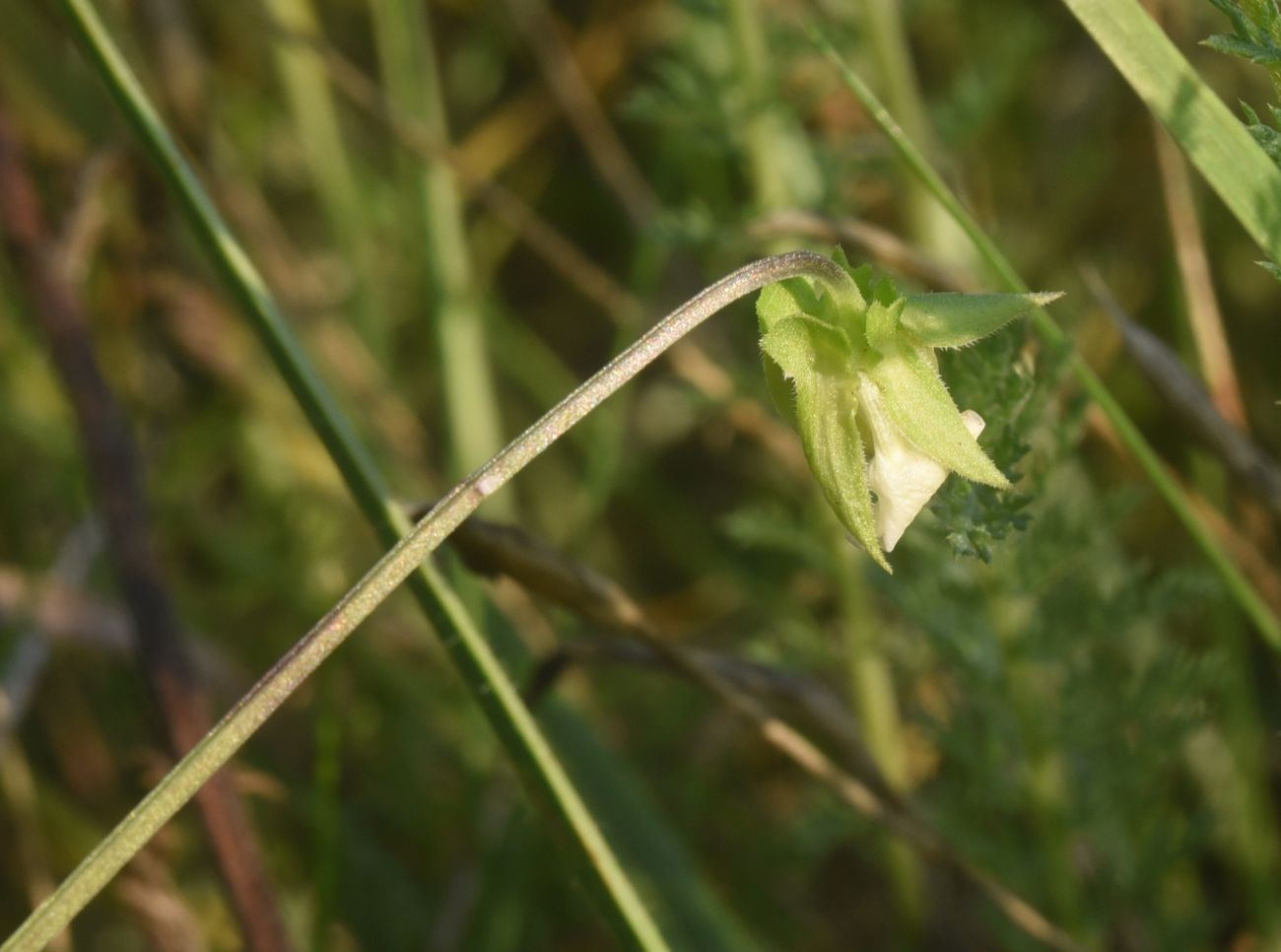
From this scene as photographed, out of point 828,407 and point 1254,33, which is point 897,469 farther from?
point 1254,33

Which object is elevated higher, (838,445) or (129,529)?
(129,529)

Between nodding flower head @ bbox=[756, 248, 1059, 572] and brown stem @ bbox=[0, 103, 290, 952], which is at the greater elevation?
brown stem @ bbox=[0, 103, 290, 952]

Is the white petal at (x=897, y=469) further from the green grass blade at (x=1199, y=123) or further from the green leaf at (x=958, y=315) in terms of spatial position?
the green grass blade at (x=1199, y=123)

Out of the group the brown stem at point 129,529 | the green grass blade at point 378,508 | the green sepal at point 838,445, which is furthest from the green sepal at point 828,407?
the brown stem at point 129,529

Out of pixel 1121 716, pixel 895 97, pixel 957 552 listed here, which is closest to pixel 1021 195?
pixel 895 97

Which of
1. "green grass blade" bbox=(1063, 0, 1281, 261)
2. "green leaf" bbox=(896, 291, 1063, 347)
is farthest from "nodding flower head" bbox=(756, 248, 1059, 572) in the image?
"green grass blade" bbox=(1063, 0, 1281, 261)

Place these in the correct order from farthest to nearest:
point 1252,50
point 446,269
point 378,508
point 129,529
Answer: point 446,269
point 129,529
point 378,508
point 1252,50

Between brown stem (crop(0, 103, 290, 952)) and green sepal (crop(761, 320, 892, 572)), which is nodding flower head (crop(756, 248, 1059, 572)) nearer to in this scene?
green sepal (crop(761, 320, 892, 572))

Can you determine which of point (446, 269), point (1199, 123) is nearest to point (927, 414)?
point (1199, 123)
